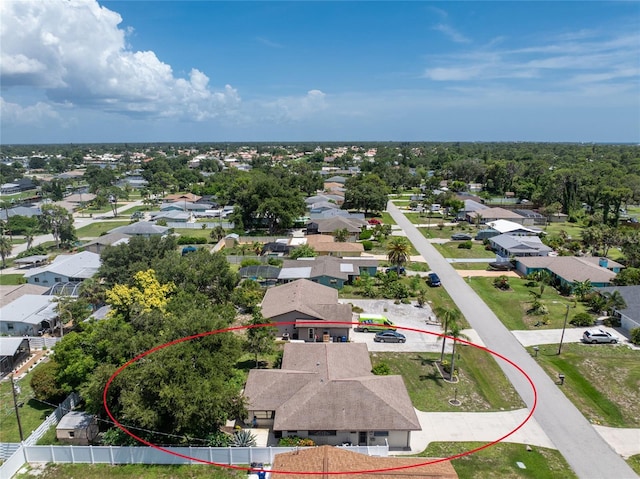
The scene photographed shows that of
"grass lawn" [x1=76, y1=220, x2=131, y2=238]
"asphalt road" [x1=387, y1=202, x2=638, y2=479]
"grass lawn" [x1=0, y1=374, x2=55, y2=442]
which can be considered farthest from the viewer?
"grass lawn" [x1=76, y1=220, x2=131, y2=238]

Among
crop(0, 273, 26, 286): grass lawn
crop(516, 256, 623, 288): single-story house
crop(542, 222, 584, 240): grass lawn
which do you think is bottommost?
crop(0, 273, 26, 286): grass lawn

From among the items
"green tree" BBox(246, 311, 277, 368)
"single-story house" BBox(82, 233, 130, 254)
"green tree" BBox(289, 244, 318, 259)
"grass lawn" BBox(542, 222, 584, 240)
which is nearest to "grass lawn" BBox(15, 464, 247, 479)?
"green tree" BBox(246, 311, 277, 368)

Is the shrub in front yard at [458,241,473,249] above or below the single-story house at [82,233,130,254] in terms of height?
above

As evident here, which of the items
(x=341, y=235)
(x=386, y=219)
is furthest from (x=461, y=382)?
(x=386, y=219)

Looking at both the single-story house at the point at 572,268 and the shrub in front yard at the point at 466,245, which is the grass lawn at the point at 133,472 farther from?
the shrub in front yard at the point at 466,245

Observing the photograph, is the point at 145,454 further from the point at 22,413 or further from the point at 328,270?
the point at 328,270

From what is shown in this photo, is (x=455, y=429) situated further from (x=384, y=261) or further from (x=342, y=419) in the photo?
(x=384, y=261)

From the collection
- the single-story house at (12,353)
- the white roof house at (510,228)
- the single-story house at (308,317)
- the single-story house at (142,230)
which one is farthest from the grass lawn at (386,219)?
the single-story house at (12,353)

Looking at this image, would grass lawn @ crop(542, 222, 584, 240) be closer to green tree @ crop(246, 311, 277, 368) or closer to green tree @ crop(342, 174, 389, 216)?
green tree @ crop(342, 174, 389, 216)
